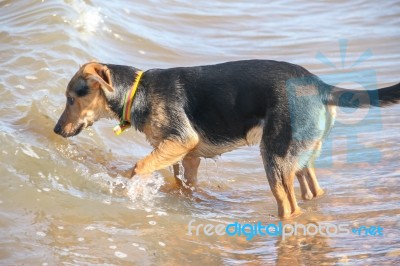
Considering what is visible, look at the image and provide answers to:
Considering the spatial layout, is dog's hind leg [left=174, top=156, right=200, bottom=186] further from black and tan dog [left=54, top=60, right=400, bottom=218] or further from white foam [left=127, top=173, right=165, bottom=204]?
white foam [left=127, top=173, right=165, bottom=204]

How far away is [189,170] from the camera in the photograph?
26.6 ft

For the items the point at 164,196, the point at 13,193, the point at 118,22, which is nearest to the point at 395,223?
the point at 164,196

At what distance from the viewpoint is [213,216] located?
728 centimetres

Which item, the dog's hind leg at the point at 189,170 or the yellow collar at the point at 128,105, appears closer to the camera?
the yellow collar at the point at 128,105

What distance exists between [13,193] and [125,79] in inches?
66.8

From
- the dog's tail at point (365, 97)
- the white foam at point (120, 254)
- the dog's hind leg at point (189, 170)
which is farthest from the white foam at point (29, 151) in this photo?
the dog's tail at point (365, 97)

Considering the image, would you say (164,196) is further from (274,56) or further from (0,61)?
(274,56)

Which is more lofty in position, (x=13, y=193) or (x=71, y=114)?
(x=71, y=114)

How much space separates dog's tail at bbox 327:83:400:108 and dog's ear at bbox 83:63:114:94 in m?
2.31

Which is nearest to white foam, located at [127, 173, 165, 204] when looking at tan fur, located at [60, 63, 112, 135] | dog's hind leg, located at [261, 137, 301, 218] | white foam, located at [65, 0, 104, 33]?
tan fur, located at [60, 63, 112, 135]

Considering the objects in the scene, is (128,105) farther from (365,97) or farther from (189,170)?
(365,97)

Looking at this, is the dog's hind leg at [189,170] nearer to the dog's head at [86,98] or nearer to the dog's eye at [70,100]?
the dog's head at [86,98]

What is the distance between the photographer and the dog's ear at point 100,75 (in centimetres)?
744

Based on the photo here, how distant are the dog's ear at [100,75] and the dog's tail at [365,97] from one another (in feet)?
7.58
